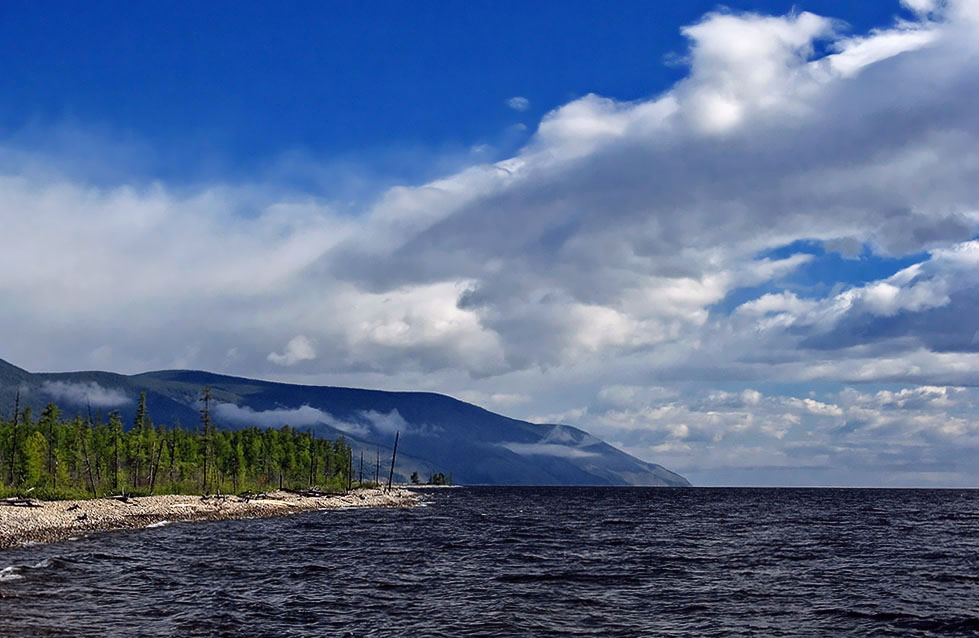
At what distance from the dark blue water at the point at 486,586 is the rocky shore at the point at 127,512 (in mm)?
5112

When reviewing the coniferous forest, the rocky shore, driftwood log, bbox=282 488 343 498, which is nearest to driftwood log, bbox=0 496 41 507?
the rocky shore

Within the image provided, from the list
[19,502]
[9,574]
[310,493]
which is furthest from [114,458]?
[9,574]

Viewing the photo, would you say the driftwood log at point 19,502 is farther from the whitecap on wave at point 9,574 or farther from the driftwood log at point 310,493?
the driftwood log at point 310,493

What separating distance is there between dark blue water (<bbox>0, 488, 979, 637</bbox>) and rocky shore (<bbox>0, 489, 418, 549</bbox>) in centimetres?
511

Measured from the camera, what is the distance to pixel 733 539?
3115 inches

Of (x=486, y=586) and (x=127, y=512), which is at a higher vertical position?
(x=486, y=586)

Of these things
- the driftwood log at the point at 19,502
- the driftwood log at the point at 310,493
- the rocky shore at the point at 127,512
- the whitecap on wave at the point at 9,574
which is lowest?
the driftwood log at the point at 310,493

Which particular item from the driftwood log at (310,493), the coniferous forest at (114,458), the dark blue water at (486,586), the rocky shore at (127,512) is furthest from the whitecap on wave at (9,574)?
the driftwood log at (310,493)

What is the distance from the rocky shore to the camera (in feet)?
231

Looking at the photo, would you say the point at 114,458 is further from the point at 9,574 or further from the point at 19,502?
the point at 9,574

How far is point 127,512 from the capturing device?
3802 inches

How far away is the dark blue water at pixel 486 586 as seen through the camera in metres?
33.3

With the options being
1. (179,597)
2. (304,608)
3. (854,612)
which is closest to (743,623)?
(854,612)

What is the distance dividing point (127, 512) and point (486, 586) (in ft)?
226
